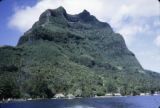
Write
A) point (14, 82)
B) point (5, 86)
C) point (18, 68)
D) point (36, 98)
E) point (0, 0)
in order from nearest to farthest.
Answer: point (0, 0) → point (5, 86) → point (14, 82) → point (36, 98) → point (18, 68)

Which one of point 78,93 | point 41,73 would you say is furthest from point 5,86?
point 78,93

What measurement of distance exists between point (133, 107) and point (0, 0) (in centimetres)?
10893

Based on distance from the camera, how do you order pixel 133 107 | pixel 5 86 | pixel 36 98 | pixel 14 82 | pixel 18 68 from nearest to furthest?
pixel 133 107 → pixel 5 86 → pixel 14 82 → pixel 36 98 → pixel 18 68

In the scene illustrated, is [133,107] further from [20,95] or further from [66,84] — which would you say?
[66,84]

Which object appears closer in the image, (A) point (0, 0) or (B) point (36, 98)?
(A) point (0, 0)

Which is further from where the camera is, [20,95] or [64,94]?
[64,94]

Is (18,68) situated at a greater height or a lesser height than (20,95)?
greater

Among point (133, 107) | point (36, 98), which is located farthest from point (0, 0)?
point (36, 98)

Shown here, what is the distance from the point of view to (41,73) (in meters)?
190

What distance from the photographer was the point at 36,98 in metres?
173

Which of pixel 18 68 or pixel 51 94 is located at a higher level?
pixel 18 68

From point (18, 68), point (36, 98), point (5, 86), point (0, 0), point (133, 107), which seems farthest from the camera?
point (18, 68)

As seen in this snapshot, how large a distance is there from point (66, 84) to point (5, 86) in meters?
52.0

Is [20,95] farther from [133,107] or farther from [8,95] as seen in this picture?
[133,107]
